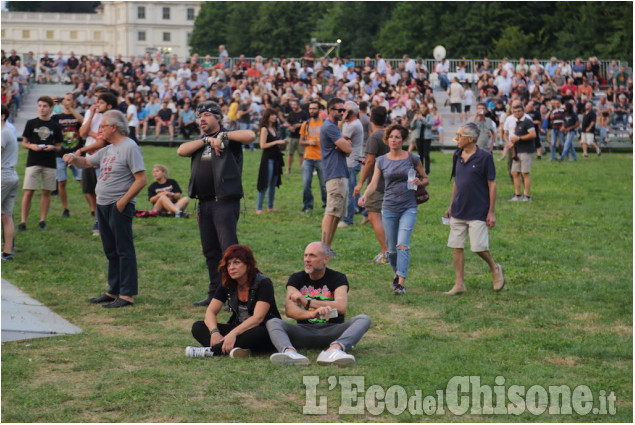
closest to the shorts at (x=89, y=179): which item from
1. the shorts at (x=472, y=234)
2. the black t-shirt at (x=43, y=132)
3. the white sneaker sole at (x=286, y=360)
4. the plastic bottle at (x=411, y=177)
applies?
the black t-shirt at (x=43, y=132)

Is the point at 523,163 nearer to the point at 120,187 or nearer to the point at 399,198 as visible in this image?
the point at 399,198

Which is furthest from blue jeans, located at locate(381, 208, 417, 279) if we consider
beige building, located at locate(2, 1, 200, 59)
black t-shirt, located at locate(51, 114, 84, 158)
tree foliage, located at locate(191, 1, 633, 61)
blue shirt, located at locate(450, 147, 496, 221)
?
beige building, located at locate(2, 1, 200, 59)

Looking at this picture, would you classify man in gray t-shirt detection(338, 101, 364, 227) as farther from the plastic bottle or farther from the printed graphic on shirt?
the printed graphic on shirt

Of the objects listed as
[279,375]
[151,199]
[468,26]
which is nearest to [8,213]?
[151,199]

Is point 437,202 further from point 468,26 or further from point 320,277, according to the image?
point 468,26

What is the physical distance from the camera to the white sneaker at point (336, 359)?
783 cm

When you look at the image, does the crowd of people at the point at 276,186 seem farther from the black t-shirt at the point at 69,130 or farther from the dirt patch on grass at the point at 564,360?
the dirt patch on grass at the point at 564,360

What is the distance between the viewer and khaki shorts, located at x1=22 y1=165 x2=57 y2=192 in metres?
14.6

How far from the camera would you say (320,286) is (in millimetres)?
8570

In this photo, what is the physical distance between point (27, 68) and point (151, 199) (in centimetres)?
2581

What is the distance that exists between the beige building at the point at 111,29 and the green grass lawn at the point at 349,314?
118 m

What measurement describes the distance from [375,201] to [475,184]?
1.76 m

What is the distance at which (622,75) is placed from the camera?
1591 inches

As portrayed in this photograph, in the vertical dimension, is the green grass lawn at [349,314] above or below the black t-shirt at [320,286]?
below
